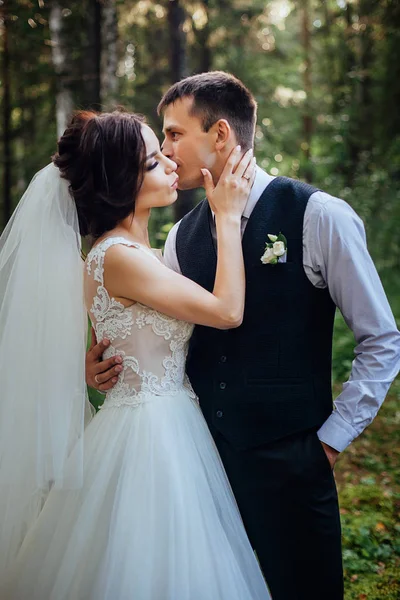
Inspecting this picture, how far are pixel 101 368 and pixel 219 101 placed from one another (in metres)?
1.25

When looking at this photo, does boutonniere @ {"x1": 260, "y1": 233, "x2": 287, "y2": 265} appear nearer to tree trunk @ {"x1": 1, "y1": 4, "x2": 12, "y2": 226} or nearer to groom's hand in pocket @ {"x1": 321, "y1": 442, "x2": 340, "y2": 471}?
groom's hand in pocket @ {"x1": 321, "y1": 442, "x2": 340, "y2": 471}

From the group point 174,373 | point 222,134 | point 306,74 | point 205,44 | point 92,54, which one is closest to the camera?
point 174,373

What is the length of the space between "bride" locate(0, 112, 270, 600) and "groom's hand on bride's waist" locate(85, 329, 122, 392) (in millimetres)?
34

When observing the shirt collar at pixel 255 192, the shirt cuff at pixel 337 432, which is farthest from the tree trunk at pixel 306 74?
the shirt cuff at pixel 337 432

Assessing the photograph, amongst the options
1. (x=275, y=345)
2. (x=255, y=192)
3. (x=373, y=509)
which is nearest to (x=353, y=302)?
(x=275, y=345)

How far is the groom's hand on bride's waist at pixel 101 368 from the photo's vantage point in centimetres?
262

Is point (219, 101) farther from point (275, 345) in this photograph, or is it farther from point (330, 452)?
point (330, 452)

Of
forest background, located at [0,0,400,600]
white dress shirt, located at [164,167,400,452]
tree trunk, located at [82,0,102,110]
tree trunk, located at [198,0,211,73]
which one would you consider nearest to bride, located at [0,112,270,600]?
white dress shirt, located at [164,167,400,452]

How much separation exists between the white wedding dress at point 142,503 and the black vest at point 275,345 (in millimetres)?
191

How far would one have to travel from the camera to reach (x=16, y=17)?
18.2 feet

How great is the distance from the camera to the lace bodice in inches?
101

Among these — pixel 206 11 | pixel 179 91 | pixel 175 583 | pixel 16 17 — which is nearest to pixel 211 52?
pixel 206 11

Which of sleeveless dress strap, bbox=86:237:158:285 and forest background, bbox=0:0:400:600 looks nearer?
sleeveless dress strap, bbox=86:237:158:285

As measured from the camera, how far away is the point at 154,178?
8.61 feet
